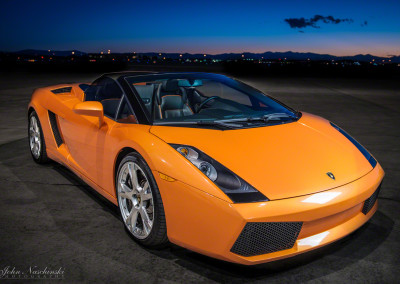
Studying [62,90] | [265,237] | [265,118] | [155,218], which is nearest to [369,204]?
[265,237]

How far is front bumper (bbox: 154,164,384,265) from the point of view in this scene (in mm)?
2303

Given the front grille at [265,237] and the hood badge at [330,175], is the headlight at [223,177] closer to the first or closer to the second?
the front grille at [265,237]

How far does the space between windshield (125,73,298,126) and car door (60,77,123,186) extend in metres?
0.32

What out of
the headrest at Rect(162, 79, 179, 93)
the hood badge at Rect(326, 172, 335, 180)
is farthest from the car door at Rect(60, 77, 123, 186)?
the hood badge at Rect(326, 172, 335, 180)

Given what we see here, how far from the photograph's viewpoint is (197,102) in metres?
4.32

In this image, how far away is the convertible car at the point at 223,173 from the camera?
2363 millimetres

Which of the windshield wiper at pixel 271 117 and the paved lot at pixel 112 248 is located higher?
the windshield wiper at pixel 271 117

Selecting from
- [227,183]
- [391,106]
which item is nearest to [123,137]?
[227,183]

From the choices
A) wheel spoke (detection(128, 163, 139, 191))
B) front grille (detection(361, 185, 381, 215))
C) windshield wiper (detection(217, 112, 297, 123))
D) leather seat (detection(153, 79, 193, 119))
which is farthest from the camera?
leather seat (detection(153, 79, 193, 119))

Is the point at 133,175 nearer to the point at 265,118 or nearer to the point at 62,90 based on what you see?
the point at 265,118

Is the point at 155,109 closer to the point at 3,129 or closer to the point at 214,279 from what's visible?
the point at 214,279

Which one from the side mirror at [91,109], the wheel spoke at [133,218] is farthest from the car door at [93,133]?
the wheel spoke at [133,218]

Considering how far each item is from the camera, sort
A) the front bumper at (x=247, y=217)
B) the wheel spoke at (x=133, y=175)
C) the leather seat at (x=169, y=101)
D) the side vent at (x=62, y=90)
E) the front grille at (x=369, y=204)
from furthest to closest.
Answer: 1. the side vent at (x=62, y=90)
2. the leather seat at (x=169, y=101)
3. the wheel spoke at (x=133, y=175)
4. the front grille at (x=369, y=204)
5. the front bumper at (x=247, y=217)

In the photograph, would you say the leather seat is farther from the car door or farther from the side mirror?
the side mirror
